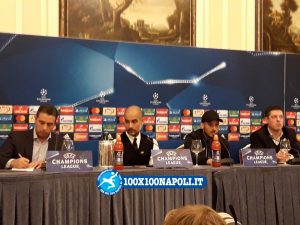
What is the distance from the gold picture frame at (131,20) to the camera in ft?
17.2

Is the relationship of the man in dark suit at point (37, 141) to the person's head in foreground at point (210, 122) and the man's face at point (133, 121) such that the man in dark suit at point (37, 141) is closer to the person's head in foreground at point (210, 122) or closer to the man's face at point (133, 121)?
the man's face at point (133, 121)

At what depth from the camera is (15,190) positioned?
289 centimetres

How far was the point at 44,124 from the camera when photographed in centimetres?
383

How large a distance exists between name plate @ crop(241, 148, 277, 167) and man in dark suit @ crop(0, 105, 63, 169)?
139cm

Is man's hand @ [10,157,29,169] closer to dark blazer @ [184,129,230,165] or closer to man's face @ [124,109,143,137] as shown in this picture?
man's face @ [124,109,143,137]

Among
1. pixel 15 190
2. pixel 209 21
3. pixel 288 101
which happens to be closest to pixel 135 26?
pixel 209 21

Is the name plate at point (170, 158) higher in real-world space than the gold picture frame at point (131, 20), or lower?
lower

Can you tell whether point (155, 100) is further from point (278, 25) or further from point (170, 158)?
point (278, 25)

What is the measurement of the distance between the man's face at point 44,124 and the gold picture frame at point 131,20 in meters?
1.58

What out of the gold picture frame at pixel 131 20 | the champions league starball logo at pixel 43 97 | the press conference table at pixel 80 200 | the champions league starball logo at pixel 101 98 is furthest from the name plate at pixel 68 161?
the gold picture frame at pixel 131 20

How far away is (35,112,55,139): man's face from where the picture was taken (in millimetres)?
3807

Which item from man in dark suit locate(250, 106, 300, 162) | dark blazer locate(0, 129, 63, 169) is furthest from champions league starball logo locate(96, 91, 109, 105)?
man in dark suit locate(250, 106, 300, 162)

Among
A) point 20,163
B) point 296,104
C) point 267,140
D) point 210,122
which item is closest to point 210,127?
point 210,122

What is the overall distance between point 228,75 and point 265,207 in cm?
216
